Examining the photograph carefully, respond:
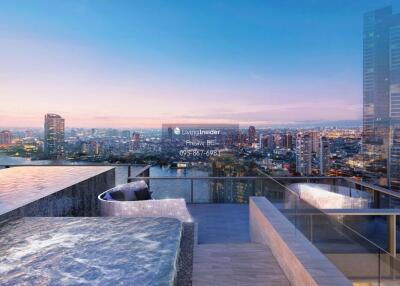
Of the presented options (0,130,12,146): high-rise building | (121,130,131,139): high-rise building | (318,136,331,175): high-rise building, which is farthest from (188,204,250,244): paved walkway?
(0,130,12,146): high-rise building

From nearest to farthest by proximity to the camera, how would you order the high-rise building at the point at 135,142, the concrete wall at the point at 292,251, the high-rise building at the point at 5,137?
the concrete wall at the point at 292,251 < the high-rise building at the point at 135,142 < the high-rise building at the point at 5,137

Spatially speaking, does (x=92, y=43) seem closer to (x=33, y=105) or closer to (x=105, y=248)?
(x=33, y=105)

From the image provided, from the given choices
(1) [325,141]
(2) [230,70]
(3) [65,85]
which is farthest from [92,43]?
(1) [325,141]

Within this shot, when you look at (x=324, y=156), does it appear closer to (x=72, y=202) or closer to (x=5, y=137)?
(x=72, y=202)

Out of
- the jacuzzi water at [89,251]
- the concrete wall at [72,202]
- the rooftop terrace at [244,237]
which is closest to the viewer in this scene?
the jacuzzi water at [89,251]

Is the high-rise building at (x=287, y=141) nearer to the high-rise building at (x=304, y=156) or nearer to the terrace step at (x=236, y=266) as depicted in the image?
the high-rise building at (x=304, y=156)

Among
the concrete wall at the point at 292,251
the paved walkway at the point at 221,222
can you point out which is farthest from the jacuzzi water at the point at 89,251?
the paved walkway at the point at 221,222

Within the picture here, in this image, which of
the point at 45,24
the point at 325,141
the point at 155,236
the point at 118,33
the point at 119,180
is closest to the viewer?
the point at 155,236

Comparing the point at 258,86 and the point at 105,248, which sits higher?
the point at 258,86
